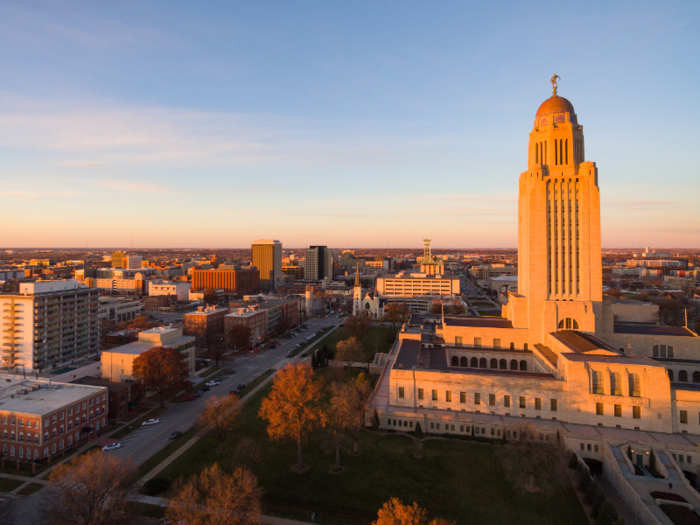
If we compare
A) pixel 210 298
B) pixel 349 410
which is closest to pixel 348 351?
pixel 349 410

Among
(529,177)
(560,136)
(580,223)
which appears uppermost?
(560,136)

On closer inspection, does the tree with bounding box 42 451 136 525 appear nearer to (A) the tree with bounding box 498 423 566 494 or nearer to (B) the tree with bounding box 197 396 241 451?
(B) the tree with bounding box 197 396 241 451

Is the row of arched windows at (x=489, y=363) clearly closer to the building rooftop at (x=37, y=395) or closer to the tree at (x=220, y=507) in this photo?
the tree at (x=220, y=507)

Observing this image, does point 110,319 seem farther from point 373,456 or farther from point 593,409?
point 593,409

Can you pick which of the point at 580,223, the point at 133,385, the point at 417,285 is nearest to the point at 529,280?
the point at 580,223

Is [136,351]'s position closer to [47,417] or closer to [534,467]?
[47,417]

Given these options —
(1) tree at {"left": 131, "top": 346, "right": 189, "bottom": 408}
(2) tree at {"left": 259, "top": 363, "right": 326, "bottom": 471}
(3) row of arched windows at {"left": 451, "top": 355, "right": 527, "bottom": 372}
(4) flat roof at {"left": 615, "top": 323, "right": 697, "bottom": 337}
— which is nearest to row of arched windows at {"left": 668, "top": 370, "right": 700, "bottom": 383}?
(4) flat roof at {"left": 615, "top": 323, "right": 697, "bottom": 337}

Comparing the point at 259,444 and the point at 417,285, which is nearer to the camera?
the point at 259,444
